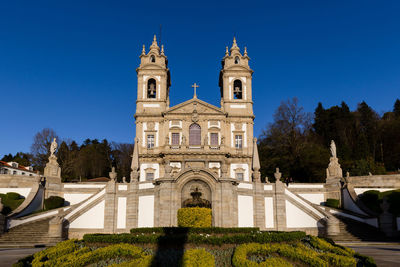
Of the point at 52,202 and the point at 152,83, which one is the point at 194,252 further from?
the point at 152,83

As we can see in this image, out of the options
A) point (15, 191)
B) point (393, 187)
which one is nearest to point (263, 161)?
point (393, 187)

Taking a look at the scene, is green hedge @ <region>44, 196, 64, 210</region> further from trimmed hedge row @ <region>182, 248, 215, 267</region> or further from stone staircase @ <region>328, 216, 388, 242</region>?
stone staircase @ <region>328, 216, 388, 242</region>

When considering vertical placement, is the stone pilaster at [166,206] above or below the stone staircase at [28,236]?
above

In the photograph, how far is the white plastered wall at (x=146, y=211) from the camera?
21.2 metres

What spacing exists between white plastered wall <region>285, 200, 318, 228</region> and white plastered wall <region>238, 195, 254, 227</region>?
9.02 ft

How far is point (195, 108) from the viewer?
39.2 meters

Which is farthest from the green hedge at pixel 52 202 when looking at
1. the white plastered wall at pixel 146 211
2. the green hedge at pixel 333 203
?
the green hedge at pixel 333 203

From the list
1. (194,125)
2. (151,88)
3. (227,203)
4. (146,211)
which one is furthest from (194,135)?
(227,203)

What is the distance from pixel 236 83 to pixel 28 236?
97.1 feet

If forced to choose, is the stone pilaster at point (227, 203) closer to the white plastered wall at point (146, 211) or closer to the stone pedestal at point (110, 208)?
the white plastered wall at point (146, 211)

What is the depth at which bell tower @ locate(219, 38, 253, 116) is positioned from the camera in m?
40.4

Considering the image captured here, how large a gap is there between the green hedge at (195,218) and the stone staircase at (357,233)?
8008 millimetres

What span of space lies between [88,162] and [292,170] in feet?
126

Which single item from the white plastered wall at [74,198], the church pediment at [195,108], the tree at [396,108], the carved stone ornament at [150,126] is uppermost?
the tree at [396,108]
